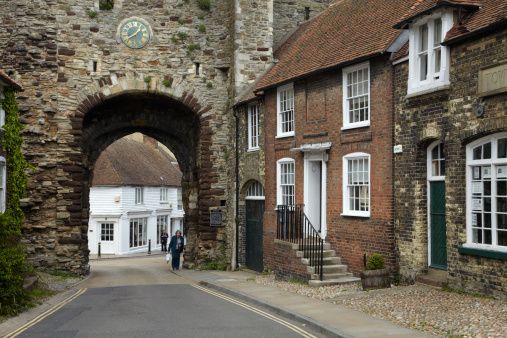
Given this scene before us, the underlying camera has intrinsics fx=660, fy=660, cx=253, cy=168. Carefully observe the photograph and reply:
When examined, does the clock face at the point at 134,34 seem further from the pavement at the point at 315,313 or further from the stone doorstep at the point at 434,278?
the stone doorstep at the point at 434,278

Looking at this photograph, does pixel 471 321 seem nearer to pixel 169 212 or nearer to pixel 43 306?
pixel 43 306

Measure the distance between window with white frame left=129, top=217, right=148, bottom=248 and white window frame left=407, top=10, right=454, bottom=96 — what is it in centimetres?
3571

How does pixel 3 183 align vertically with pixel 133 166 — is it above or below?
below

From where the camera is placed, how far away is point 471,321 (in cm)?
1059

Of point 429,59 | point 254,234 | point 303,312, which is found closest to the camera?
point 303,312

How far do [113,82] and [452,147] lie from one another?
14056mm

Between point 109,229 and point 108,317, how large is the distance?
113ft

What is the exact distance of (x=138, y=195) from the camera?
49.0m

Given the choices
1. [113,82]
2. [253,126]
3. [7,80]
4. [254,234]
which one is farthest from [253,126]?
[7,80]

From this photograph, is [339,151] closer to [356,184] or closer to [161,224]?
[356,184]

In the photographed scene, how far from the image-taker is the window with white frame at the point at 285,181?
20906 millimetres

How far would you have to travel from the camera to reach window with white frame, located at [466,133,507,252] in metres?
12.6

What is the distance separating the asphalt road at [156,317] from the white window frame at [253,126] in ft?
21.6

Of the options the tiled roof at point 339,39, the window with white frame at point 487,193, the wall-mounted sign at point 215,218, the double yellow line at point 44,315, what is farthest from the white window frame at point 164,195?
the window with white frame at point 487,193
